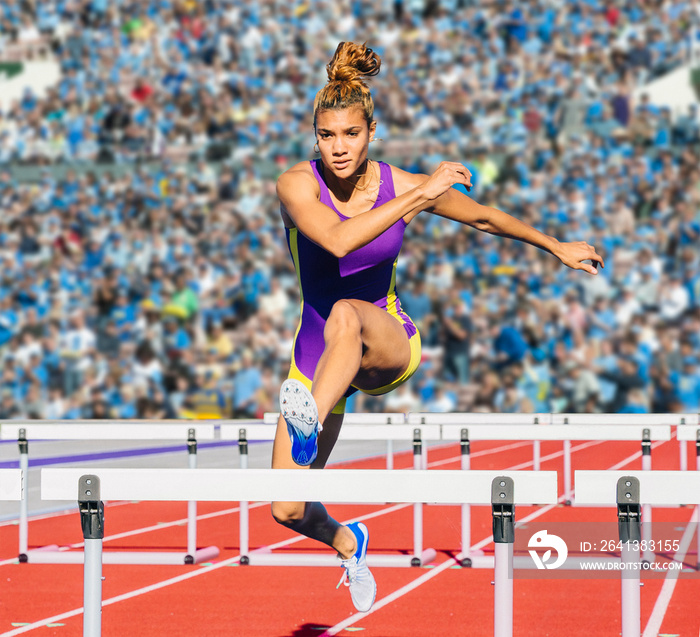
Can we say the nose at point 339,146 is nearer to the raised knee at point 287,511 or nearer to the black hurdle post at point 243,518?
the raised knee at point 287,511

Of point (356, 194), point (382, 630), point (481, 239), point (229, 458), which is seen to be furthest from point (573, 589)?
point (481, 239)

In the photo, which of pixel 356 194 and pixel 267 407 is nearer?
pixel 356 194

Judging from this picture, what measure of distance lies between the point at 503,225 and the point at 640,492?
124 centimetres

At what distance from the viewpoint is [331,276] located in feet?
12.7

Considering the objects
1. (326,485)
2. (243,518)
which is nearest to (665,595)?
(243,518)

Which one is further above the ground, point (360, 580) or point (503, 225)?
point (503, 225)

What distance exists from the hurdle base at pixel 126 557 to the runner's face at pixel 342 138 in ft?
11.1

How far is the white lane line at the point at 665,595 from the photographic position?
4.68m

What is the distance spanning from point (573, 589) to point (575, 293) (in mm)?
7514

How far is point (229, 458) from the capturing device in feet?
34.2

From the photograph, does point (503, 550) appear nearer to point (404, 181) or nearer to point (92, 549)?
point (92, 549)

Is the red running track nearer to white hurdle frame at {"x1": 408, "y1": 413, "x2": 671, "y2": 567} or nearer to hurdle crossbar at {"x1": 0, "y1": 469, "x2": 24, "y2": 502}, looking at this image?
white hurdle frame at {"x1": 408, "y1": 413, "x2": 671, "y2": 567}

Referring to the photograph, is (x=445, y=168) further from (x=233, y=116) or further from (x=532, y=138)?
(x=233, y=116)

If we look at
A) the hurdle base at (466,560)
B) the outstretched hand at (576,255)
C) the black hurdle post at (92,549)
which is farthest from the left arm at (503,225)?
the hurdle base at (466,560)
